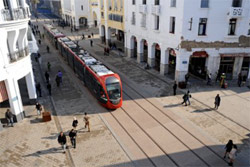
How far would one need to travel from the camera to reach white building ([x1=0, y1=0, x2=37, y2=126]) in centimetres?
1585

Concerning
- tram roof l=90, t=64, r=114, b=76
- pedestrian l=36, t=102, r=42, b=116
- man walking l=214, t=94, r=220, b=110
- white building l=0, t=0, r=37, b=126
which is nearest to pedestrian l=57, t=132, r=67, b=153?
pedestrian l=36, t=102, r=42, b=116

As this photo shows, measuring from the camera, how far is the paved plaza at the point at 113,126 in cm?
1383

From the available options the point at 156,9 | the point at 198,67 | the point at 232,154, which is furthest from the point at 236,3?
the point at 232,154

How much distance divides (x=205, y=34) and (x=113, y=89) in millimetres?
12582

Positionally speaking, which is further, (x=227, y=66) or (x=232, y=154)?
(x=227, y=66)

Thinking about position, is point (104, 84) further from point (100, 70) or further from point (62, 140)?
point (62, 140)

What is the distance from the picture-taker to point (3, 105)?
20.8m

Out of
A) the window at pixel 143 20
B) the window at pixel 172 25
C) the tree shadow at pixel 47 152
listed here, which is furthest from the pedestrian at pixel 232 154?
the window at pixel 143 20

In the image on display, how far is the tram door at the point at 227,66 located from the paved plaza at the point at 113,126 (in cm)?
256

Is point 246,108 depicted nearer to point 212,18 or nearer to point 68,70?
point 212,18

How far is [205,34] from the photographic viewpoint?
23.8 m

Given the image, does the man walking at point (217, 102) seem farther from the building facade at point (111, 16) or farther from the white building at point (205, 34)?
the building facade at point (111, 16)

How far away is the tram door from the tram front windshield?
13903mm

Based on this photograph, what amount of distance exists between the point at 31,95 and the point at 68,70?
1101 centimetres
